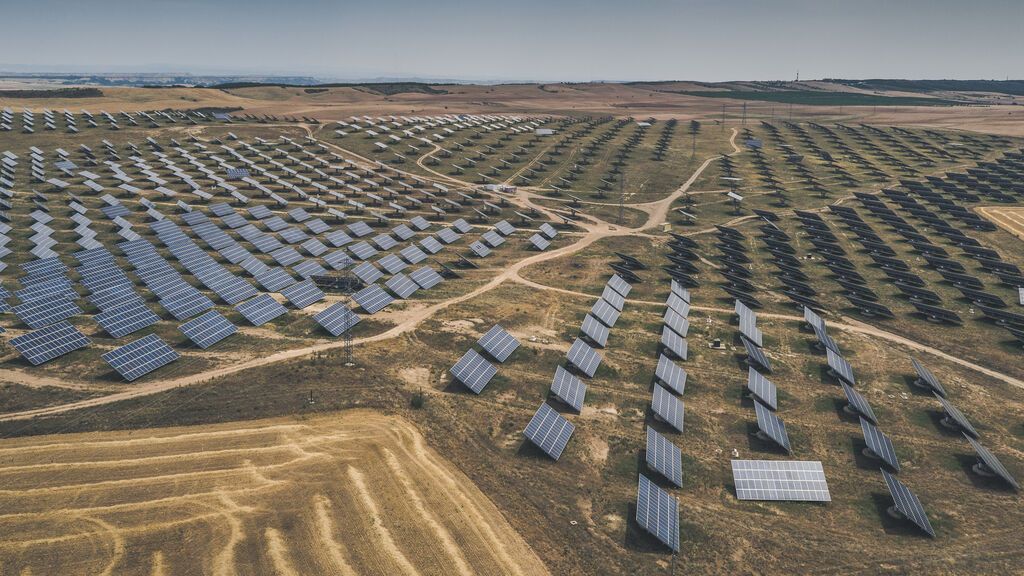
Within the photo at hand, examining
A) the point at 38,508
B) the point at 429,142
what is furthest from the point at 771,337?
the point at 429,142

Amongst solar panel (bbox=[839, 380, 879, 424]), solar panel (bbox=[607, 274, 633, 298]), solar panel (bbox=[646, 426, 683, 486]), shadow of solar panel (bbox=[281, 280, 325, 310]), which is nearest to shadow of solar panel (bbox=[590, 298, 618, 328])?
solar panel (bbox=[607, 274, 633, 298])

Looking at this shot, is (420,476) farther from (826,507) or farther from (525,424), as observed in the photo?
(826,507)

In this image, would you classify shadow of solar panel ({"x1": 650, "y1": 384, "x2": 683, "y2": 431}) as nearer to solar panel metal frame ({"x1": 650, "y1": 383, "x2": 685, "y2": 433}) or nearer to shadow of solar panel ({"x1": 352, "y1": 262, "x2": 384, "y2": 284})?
solar panel metal frame ({"x1": 650, "y1": 383, "x2": 685, "y2": 433})

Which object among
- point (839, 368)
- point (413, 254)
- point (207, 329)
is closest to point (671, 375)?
point (839, 368)

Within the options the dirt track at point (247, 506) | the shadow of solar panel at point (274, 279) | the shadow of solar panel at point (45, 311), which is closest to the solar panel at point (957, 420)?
the dirt track at point (247, 506)

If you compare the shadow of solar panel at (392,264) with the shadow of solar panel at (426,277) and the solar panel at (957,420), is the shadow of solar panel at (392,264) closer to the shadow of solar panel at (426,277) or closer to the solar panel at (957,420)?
the shadow of solar panel at (426,277)
